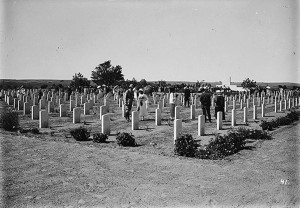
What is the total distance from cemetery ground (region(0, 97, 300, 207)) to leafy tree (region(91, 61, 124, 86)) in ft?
180

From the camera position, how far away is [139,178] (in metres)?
7.00

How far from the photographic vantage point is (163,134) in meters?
13.4

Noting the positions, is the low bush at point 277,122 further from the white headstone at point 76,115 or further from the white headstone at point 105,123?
the white headstone at point 76,115

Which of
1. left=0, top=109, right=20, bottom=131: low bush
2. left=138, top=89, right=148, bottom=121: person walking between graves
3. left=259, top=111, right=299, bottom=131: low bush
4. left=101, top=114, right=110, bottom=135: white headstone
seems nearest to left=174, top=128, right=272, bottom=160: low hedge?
left=101, top=114, right=110, bottom=135: white headstone

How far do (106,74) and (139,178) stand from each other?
60136 mm

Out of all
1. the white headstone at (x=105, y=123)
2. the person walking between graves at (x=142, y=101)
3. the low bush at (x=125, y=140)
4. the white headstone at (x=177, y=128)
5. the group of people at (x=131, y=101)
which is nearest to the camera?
the low bush at (x=125, y=140)

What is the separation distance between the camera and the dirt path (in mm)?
5703

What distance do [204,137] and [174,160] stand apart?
4315 mm

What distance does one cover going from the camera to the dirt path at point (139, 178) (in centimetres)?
570

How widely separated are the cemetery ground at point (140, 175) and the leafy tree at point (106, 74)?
54.8m

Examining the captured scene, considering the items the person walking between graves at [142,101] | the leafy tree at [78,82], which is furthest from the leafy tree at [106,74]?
the person walking between graves at [142,101]

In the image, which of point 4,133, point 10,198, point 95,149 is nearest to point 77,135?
point 95,149

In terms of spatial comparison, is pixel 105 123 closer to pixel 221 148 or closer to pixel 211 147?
pixel 211 147

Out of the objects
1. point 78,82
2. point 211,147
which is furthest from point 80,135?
point 78,82
